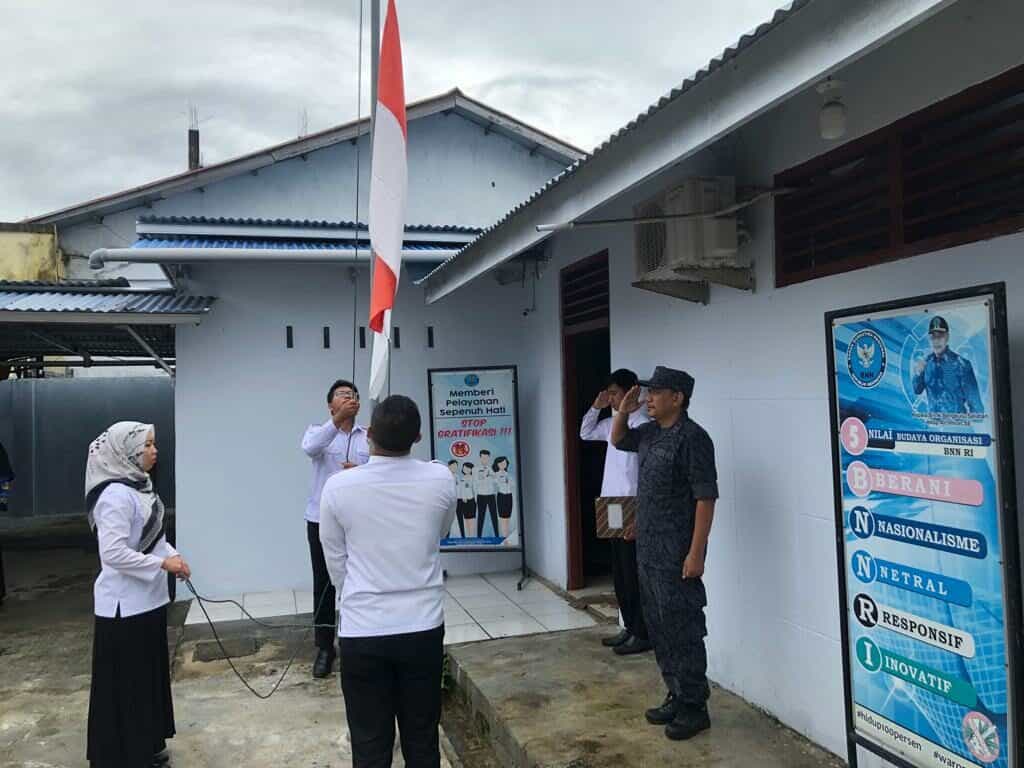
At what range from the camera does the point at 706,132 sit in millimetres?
2676

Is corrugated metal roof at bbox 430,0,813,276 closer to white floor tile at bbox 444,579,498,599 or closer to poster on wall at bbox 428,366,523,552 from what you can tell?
poster on wall at bbox 428,366,523,552

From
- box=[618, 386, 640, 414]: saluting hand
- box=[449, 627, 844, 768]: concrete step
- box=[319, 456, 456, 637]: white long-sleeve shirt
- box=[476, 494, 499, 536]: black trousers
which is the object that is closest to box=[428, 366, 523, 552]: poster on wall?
box=[476, 494, 499, 536]: black trousers

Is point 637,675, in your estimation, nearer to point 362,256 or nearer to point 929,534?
point 929,534

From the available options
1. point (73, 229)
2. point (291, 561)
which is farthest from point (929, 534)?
point (73, 229)

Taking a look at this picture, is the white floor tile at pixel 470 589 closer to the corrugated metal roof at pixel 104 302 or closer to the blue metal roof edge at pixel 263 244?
the blue metal roof edge at pixel 263 244

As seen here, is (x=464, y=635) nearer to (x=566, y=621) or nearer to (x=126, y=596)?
(x=566, y=621)

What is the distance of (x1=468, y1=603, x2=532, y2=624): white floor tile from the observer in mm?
5840

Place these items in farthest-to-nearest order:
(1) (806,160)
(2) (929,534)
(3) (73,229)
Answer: (3) (73,229) → (1) (806,160) → (2) (929,534)

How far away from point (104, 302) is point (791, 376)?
5.57 metres

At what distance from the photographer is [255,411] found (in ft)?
23.0

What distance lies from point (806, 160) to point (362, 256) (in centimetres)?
383

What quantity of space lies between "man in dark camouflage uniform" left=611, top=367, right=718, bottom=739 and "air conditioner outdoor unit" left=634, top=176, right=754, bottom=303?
1.74 feet

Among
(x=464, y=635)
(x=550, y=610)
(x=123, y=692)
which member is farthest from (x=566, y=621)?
(x=123, y=692)

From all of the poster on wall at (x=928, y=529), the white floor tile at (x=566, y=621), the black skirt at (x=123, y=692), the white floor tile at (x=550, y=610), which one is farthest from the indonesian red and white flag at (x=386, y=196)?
the white floor tile at (x=550, y=610)
